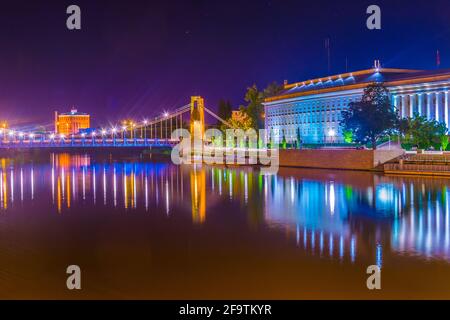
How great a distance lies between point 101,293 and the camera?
8078mm

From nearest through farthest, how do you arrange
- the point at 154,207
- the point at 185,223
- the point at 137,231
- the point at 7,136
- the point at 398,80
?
1. the point at 137,231
2. the point at 185,223
3. the point at 154,207
4. the point at 398,80
5. the point at 7,136

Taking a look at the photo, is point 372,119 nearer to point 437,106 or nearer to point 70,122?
point 437,106

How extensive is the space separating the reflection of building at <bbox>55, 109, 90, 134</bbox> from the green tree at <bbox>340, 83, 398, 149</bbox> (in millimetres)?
64669

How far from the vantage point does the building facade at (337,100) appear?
125 ft

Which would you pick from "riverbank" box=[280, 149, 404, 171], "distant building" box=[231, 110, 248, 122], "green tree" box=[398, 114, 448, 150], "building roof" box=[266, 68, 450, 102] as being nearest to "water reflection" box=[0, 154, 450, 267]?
"riverbank" box=[280, 149, 404, 171]

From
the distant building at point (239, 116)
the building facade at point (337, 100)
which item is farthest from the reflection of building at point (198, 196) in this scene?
the distant building at point (239, 116)

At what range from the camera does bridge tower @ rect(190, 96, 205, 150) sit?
162 feet

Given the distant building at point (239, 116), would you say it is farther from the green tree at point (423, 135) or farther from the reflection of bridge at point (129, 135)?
the green tree at point (423, 135)

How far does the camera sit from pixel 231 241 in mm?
11461

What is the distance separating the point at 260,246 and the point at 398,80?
32750 millimetres

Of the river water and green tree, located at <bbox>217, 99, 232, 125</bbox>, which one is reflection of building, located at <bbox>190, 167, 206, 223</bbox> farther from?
green tree, located at <bbox>217, 99, 232, 125</bbox>

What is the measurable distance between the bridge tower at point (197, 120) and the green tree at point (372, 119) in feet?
61.1
